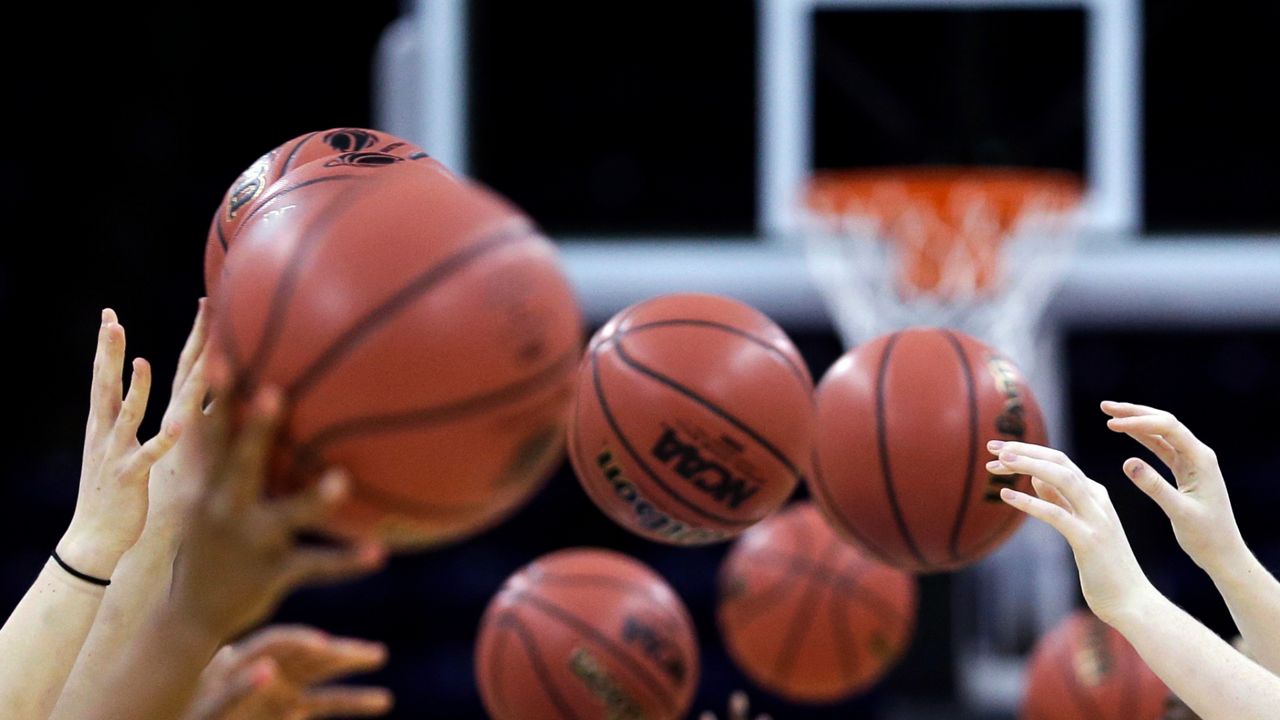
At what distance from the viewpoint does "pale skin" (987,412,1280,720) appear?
201cm

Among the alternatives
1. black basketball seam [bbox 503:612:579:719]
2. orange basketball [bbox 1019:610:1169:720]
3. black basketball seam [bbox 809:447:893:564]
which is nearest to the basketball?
black basketball seam [bbox 503:612:579:719]

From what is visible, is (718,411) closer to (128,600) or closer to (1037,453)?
(1037,453)

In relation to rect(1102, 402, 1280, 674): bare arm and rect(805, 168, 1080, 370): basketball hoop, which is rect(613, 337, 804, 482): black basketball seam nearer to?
rect(1102, 402, 1280, 674): bare arm

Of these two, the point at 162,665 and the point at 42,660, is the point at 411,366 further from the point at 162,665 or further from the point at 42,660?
the point at 42,660

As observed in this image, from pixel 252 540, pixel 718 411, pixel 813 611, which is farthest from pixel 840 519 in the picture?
pixel 252 540

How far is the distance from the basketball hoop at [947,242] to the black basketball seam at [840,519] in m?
3.11

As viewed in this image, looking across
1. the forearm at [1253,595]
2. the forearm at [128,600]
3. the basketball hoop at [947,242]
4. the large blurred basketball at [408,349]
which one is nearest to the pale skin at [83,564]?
the forearm at [128,600]

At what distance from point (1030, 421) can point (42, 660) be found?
1760mm

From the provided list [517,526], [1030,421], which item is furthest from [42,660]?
[517,526]

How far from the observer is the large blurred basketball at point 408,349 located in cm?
166

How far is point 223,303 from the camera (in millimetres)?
1767

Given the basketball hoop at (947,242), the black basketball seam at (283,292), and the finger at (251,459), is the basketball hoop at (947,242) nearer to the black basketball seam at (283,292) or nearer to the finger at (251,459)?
the black basketball seam at (283,292)

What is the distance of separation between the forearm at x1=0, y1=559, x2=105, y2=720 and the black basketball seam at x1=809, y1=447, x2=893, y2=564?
1398mm

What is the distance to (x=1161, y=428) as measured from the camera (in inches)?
87.7
